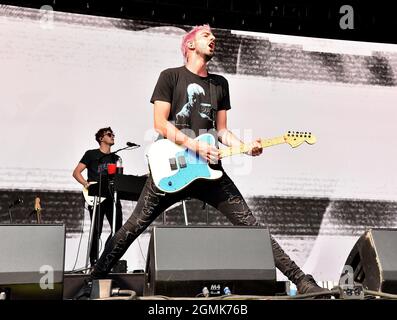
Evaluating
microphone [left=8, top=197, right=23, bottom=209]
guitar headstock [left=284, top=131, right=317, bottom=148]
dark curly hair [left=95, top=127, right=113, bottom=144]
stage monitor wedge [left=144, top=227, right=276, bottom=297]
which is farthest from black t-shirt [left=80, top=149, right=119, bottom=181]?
stage monitor wedge [left=144, top=227, right=276, bottom=297]

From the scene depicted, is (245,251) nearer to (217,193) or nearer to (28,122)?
(217,193)

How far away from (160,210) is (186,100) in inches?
24.7

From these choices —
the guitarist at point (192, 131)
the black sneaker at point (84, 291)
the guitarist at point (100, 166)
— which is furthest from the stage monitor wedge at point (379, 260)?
the guitarist at point (100, 166)

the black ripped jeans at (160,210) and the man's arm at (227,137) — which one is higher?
the man's arm at (227,137)

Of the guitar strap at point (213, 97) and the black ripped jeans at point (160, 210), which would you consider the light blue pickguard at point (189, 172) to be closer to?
the black ripped jeans at point (160, 210)

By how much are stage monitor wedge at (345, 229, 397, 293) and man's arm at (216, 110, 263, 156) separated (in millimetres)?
920

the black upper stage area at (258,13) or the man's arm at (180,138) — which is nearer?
the man's arm at (180,138)

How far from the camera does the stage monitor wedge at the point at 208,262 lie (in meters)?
2.02

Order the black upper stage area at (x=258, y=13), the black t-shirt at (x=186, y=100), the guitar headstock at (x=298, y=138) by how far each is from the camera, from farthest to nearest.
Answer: the black upper stage area at (x=258, y=13) → the guitar headstock at (x=298, y=138) → the black t-shirt at (x=186, y=100)

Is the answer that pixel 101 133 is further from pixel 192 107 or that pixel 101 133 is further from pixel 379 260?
pixel 379 260

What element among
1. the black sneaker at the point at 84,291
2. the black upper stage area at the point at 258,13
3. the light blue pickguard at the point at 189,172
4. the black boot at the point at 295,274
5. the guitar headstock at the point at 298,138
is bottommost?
the black sneaker at the point at 84,291

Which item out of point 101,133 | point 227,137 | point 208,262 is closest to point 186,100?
point 227,137

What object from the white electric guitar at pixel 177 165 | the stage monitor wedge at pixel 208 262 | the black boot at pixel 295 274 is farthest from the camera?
the white electric guitar at pixel 177 165
